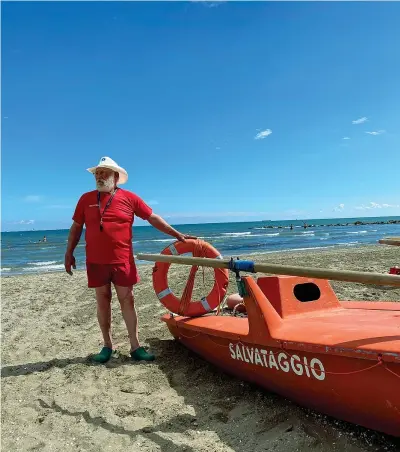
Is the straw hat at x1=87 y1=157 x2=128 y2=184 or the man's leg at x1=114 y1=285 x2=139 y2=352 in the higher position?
the straw hat at x1=87 y1=157 x2=128 y2=184

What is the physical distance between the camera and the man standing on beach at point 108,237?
4.38m

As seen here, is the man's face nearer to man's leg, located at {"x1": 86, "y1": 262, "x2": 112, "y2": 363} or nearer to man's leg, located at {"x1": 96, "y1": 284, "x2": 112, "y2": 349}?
man's leg, located at {"x1": 86, "y1": 262, "x2": 112, "y2": 363}

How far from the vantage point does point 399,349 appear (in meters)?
2.42

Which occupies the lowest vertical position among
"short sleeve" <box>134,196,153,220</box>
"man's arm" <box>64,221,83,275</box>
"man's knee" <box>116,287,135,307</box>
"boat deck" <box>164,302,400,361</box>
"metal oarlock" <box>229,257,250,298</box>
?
"boat deck" <box>164,302,400,361</box>

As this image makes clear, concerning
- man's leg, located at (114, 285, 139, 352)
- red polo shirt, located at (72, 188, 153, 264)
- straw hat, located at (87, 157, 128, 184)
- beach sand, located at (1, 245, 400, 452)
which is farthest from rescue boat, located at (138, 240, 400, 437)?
straw hat, located at (87, 157, 128, 184)

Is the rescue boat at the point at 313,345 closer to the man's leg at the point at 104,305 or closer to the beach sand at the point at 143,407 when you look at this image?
the beach sand at the point at 143,407

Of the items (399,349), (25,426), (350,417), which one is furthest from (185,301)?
(399,349)

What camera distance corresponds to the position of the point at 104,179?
175 inches

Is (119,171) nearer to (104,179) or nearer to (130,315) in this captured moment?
(104,179)

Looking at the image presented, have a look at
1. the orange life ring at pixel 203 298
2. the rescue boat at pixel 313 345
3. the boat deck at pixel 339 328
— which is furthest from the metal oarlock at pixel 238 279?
the orange life ring at pixel 203 298

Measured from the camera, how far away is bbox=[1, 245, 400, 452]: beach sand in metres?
2.87

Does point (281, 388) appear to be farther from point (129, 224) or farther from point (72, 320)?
point (72, 320)

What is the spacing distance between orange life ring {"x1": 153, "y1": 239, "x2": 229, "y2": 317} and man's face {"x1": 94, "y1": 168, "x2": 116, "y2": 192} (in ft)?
3.72

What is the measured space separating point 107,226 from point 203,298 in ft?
4.81
